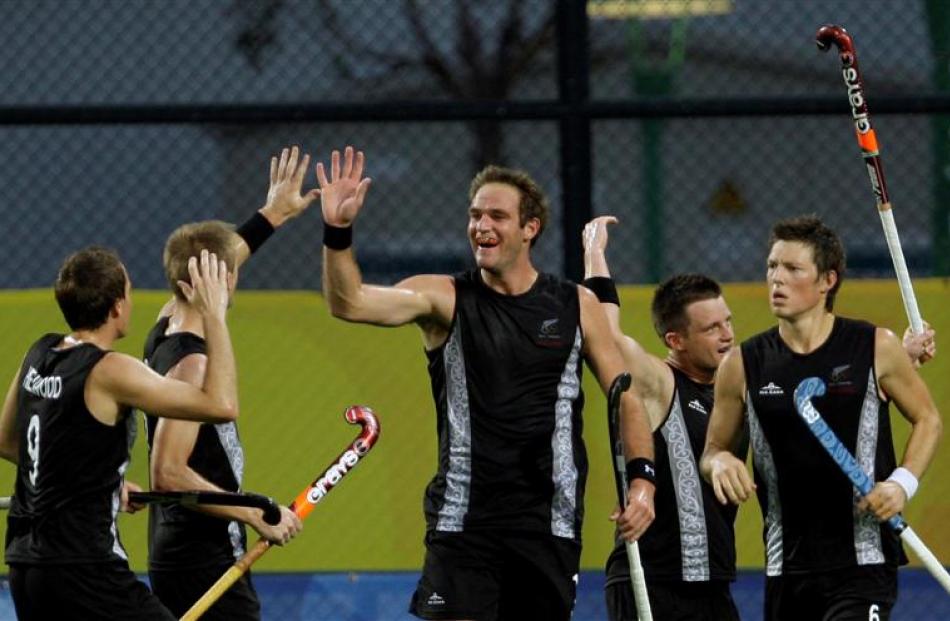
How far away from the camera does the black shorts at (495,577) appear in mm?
6195

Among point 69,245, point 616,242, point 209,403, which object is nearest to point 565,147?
point 616,242

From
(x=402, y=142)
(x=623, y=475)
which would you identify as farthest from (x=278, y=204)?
(x=402, y=142)

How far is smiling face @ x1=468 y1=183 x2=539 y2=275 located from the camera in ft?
20.7

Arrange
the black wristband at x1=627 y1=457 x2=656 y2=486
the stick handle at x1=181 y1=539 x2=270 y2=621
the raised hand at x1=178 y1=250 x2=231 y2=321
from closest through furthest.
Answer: the raised hand at x1=178 y1=250 x2=231 y2=321
the black wristband at x1=627 y1=457 x2=656 y2=486
the stick handle at x1=181 y1=539 x2=270 y2=621

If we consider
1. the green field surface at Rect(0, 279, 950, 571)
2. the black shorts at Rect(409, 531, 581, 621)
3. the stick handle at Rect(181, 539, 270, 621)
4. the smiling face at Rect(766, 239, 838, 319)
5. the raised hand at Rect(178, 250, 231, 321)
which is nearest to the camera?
the raised hand at Rect(178, 250, 231, 321)

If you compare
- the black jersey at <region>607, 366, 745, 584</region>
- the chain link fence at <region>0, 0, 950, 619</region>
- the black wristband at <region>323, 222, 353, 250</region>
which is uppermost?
the chain link fence at <region>0, 0, 950, 619</region>

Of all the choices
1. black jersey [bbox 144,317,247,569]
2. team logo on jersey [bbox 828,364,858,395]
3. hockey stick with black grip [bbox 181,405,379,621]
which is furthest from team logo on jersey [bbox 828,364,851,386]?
black jersey [bbox 144,317,247,569]

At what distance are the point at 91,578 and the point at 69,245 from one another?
3.79 metres

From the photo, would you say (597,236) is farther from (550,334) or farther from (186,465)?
(186,465)

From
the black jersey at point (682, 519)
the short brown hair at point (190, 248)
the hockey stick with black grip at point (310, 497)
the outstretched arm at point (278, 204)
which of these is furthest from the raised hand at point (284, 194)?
the black jersey at point (682, 519)

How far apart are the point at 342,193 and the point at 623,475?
1.25m

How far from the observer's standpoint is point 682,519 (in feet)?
22.3

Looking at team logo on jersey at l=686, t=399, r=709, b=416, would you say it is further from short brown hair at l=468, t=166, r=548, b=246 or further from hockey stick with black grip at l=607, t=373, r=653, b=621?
short brown hair at l=468, t=166, r=548, b=246

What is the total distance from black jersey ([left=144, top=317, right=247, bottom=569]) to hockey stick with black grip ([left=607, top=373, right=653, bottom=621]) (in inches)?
50.9
